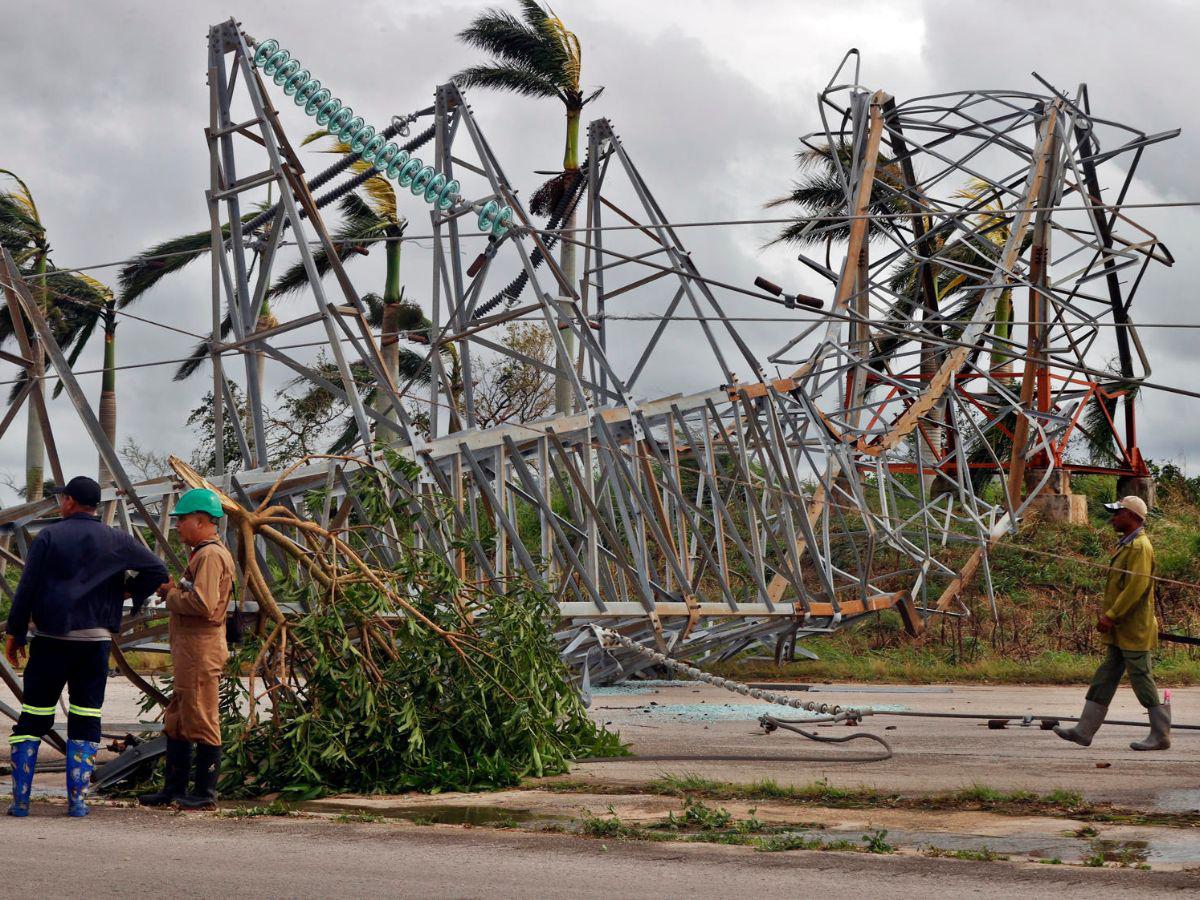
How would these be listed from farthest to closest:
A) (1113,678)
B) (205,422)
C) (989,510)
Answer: (205,422), (989,510), (1113,678)

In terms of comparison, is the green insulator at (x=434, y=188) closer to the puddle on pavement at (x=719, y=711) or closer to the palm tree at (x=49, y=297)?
the puddle on pavement at (x=719, y=711)

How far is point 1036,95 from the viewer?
1792 centimetres

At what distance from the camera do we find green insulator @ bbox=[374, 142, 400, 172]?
14.3 metres

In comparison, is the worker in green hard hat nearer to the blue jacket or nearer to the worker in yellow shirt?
the blue jacket

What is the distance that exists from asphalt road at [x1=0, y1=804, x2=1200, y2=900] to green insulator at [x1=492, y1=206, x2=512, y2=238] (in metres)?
7.81

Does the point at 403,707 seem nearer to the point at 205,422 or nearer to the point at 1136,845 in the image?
the point at 1136,845

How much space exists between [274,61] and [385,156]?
152 cm

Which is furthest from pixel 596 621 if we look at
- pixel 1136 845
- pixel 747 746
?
pixel 1136 845

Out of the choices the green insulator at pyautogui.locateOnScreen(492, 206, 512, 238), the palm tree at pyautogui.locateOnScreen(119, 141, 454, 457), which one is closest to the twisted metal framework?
the green insulator at pyautogui.locateOnScreen(492, 206, 512, 238)

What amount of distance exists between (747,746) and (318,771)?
4160mm

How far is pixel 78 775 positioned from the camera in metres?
8.21

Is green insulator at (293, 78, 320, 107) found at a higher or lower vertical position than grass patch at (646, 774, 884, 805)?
higher

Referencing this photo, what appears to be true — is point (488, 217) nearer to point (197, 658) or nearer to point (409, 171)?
point (409, 171)

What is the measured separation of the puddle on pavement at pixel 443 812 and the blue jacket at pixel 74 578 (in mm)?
1692
